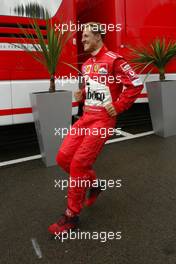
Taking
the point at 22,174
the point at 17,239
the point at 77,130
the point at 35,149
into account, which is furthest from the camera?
the point at 35,149

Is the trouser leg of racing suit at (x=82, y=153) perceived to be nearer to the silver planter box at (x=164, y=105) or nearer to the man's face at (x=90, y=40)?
the man's face at (x=90, y=40)

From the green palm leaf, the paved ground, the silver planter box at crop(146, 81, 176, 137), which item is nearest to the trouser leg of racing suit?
the paved ground

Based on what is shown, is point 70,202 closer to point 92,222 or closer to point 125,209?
point 92,222

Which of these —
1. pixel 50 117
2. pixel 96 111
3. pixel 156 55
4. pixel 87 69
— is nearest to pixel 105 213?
pixel 96 111

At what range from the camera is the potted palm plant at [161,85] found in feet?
15.7

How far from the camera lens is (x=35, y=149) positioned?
14.8 ft

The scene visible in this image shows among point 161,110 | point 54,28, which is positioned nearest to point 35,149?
point 54,28

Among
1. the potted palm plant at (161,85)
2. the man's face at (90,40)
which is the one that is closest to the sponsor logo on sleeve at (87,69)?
the man's face at (90,40)

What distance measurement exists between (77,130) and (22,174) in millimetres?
1381

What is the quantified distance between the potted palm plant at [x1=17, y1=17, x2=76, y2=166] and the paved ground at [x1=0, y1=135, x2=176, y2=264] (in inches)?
12.7

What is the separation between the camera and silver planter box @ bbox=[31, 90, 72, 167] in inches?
142

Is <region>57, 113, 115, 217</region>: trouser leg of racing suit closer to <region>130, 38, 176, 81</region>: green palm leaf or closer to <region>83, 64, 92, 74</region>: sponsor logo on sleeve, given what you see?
<region>83, 64, 92, 74</region>: sponsor logo on sleeve

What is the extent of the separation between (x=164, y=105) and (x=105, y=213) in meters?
2.70

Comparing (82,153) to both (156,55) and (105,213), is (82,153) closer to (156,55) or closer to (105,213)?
(105,213)
